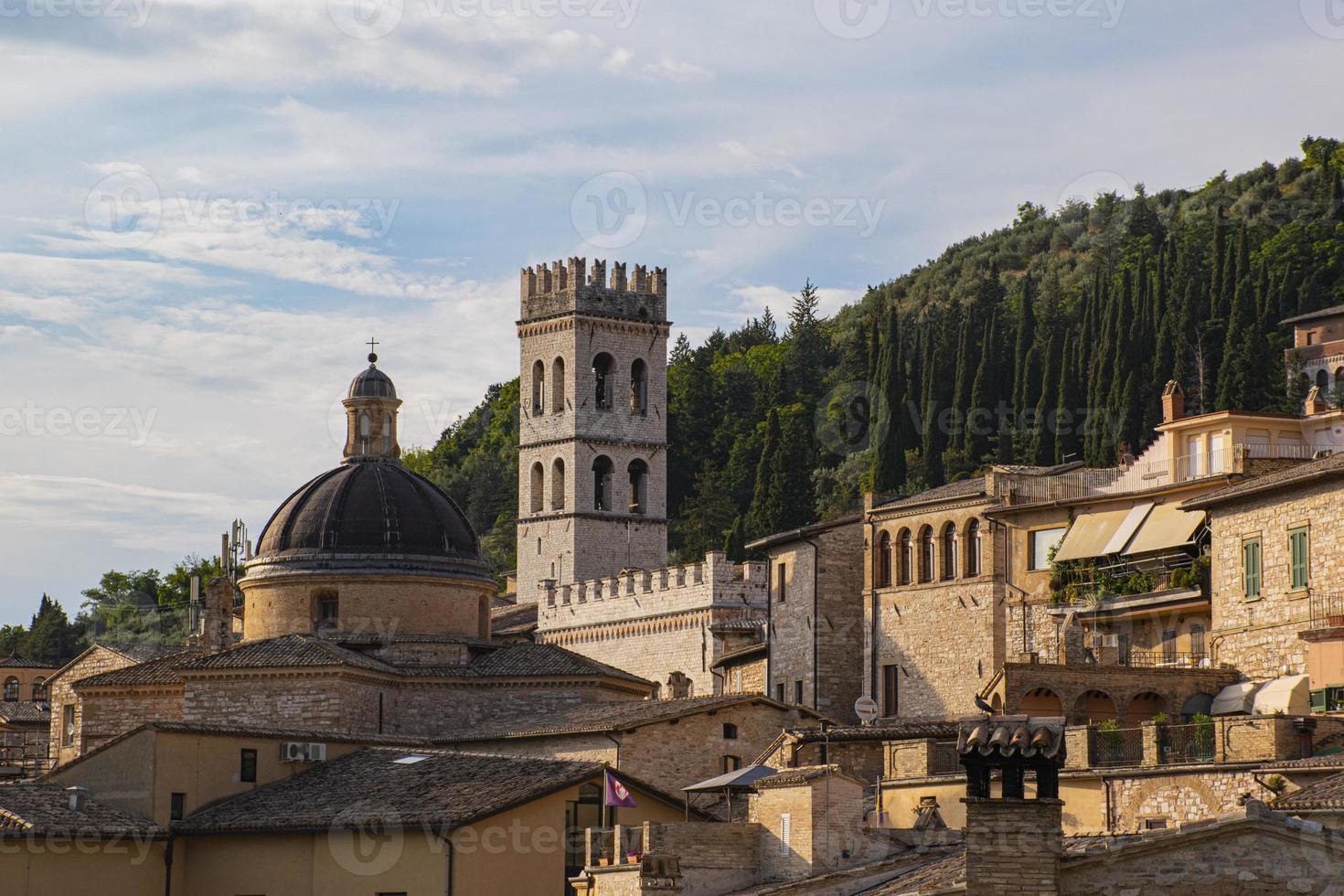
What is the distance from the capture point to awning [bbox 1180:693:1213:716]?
144 ft

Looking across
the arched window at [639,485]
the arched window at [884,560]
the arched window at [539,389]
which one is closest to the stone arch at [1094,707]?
the arched window at [884,560]

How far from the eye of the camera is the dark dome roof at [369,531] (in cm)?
6250

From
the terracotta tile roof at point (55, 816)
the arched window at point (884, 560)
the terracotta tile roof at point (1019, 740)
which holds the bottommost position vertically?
the terracotta tile roof at point (55, 816)

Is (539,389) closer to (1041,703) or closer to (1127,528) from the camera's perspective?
(1127,528)

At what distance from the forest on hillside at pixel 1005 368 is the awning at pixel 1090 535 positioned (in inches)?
1053

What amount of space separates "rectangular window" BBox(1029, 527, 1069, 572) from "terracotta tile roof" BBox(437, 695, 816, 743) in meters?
6.15

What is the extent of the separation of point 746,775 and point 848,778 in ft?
17.5

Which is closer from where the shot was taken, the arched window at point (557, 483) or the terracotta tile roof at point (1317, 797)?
the terracotta tile roof at point (1317, 797)

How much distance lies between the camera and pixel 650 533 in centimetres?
9962

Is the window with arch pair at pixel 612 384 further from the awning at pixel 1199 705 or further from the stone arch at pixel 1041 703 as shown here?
the awning at pixel 1199 705

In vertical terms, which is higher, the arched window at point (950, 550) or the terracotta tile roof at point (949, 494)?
the terracotta tile roof at point (949, 494)

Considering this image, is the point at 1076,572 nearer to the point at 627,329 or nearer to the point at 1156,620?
the point at 1156,620

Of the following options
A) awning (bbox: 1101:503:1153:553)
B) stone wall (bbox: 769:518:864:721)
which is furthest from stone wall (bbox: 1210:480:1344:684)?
stone wall (bbox: 769:518:864:721)

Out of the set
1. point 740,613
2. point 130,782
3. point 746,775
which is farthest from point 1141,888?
point 740,613
